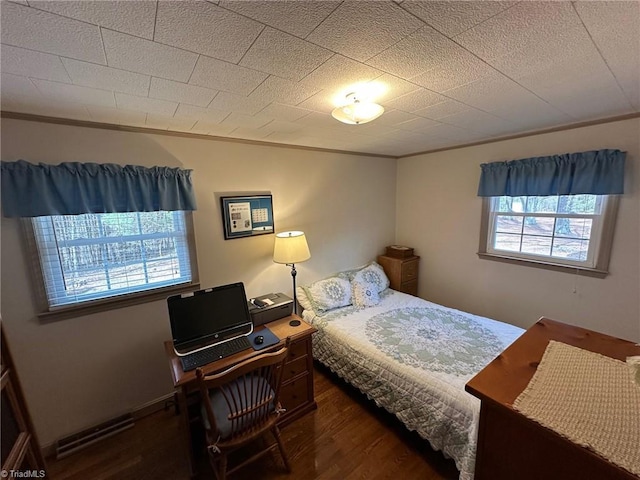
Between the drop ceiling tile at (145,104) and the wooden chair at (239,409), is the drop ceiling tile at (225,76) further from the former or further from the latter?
the wooden chair at (239,409)

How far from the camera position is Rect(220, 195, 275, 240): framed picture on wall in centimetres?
232

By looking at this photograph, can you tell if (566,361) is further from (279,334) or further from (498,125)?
(498,125)

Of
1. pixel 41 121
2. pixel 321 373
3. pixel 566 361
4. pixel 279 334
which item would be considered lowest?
pixel 321 373

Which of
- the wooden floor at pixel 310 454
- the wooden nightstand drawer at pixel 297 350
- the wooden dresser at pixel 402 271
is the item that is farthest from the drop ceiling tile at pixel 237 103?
the wooden dresser at pixel 402 271

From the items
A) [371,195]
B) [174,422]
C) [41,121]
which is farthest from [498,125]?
[174,422]

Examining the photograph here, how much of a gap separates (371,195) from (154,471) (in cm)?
324

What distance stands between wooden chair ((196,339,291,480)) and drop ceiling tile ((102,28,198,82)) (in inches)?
55.6

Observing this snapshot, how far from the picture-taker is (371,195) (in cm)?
346

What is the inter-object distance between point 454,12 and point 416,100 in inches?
29.7

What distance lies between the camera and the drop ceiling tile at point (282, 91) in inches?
50.7

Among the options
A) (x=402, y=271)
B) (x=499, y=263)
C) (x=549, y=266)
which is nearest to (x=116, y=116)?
(x=402, y=271)

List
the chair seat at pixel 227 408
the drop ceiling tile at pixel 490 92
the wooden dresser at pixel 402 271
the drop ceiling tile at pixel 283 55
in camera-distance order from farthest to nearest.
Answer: the wooden dresser at pixel 402 271 → the chair seat at pixel 227 408 → the drop ceiling tile at pixel 490 92 → the drop ceiling tile at pixel 283 55

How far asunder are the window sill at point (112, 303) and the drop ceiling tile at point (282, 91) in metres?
1.61

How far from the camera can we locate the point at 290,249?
239cm
